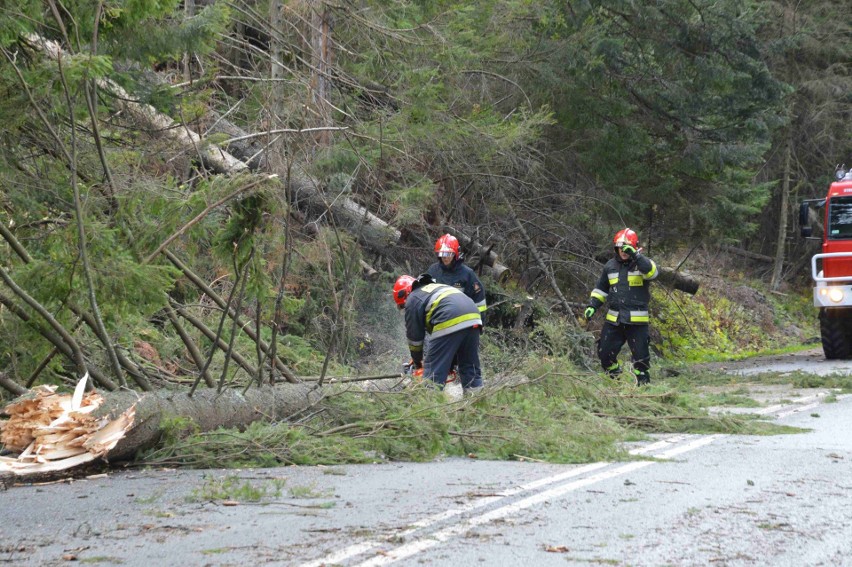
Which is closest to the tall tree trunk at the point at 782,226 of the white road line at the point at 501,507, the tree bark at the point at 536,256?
the tree bark at the point at 536,256

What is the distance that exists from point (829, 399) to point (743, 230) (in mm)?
8215

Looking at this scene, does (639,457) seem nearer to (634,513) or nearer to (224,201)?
(634,513)

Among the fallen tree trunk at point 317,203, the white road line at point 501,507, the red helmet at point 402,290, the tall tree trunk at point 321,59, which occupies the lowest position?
the white road line at point 501,507

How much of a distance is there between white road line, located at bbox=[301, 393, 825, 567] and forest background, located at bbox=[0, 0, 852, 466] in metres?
2.31

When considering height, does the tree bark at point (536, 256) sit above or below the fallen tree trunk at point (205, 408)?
above

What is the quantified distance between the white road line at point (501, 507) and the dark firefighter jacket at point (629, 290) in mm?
3885

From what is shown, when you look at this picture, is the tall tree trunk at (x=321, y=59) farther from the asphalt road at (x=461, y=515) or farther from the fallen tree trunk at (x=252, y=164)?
the asphalt road at (x=461, y=515)

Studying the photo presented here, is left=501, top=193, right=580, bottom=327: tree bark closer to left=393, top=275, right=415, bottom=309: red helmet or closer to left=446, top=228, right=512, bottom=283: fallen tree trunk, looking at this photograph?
left=446, top=228, right=512, bottom=283: fallen tree trunk

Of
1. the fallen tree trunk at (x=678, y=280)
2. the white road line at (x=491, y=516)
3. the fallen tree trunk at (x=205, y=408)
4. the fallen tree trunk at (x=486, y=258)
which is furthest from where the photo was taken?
the fallen tree trunk at (x=678, y=280)

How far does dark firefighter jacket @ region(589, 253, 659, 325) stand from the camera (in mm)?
12339

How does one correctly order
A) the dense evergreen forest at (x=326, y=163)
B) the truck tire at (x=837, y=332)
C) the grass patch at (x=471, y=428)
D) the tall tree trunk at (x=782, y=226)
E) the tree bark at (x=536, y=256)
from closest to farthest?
the grass patch at (x=471, y=428) → the dense evergreen forest at (x=326, y=163) → the tree bark at (x=536, y=256) → the truck tire at (x=837, y=332) → the tall tree trunk at (x=782, y=226)

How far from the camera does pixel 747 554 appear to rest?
4531 mm

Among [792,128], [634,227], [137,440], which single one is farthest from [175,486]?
[792,128]

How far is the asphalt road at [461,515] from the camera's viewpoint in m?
4.50
